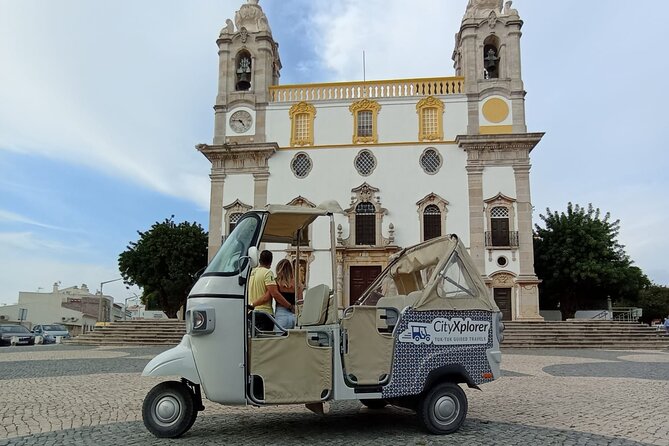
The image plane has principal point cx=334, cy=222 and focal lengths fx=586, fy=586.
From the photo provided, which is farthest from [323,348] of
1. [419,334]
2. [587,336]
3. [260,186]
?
[260,186]

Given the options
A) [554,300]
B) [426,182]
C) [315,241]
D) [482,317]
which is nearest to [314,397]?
[482,317]

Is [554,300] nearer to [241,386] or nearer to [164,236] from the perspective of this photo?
[164,236]

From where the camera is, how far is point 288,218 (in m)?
6.20

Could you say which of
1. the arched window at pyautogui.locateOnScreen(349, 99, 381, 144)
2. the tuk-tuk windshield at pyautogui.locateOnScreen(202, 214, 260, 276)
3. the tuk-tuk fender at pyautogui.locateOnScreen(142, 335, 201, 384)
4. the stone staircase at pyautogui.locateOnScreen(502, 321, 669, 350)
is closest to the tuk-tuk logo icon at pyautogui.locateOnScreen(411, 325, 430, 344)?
the tuk-tuk windshield at pyautogui.locateOnScreen(202, 214, 260, 276)

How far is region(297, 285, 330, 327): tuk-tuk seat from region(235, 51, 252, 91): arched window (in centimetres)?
2494

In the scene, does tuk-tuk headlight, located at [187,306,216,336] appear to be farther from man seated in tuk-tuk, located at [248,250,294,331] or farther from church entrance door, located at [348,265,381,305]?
church entrance door, located at [348,265,381,305]

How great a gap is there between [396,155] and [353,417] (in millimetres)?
21993

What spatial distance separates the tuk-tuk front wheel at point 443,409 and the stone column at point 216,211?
23048 mm

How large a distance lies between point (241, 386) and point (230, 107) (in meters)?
25.3

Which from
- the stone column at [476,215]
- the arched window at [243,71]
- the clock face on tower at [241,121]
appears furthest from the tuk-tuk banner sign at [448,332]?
the arched window at [243,71]

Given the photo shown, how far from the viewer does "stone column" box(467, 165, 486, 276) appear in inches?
1035

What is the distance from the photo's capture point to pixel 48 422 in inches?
254

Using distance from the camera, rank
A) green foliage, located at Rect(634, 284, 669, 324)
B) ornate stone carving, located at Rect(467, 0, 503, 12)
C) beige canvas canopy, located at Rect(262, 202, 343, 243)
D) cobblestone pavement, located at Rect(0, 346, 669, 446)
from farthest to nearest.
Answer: green foliage, located at Rect(634, 284, 669, 324)
ornate stone carving, located at Rect(467, 0, 503, 12)
beige canvas canopy, located at Rect(262, 202, 343, 243)
cobblestone pavement, located at Rect(0, 346, 669, 446)

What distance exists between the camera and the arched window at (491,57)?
94.7 feet
